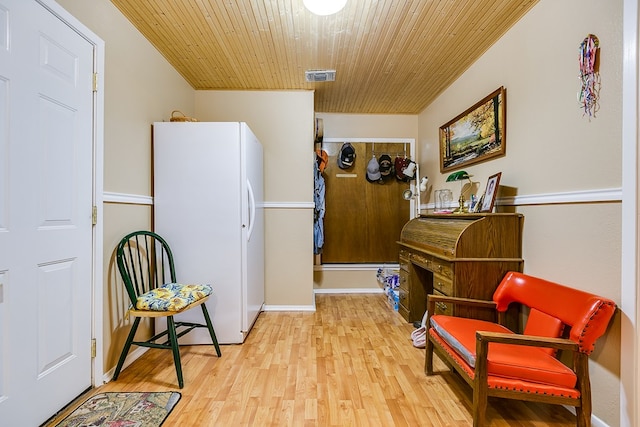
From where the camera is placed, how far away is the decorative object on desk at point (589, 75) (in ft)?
4.78

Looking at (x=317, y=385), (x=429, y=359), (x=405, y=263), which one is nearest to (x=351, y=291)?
(x=405, y=263)

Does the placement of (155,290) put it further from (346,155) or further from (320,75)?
(346,155)

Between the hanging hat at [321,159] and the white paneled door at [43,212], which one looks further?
the hanging hat at [321,159]

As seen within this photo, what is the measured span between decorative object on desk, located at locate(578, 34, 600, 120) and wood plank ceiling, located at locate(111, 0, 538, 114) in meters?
0.60

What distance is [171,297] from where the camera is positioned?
1.88 m

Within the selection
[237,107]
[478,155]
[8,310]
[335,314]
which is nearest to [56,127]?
[8,310]

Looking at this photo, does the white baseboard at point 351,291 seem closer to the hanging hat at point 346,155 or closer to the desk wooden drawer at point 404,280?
the desk wooden drawer at point 404,280

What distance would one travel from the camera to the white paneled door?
1.28 meters

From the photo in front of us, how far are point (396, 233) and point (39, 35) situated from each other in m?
3.83

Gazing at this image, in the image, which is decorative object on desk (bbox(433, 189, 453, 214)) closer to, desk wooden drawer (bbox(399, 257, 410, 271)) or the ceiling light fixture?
desk wooden drawer (bbox(399, 257, 410, 271))

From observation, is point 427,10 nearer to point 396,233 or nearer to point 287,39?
point 287,39

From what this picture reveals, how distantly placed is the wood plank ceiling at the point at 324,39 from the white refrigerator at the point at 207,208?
0.68 meters

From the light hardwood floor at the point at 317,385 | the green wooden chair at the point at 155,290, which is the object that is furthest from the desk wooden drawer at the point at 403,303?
the green wooden chair at the point at 155,290

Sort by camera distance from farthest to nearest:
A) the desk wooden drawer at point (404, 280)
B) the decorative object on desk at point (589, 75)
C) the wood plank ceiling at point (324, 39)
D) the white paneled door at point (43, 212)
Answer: the desk wooden drawer at point (404, 280) < the wood plank ceiling at point (324, 39) < the decorative object on desk at point (589, 75) < the white paneled door at point (43, 212)
